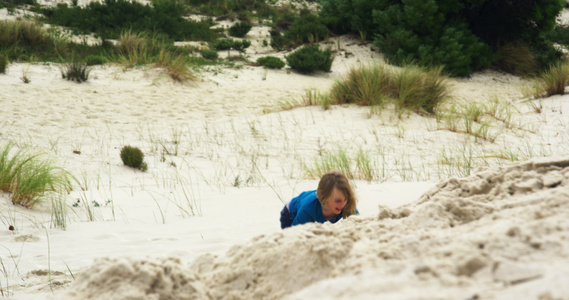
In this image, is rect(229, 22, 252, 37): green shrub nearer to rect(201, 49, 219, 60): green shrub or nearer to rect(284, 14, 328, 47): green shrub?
rect(284, 14, 328, 47): green shrub

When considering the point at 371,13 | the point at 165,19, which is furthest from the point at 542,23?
the point at 165,19

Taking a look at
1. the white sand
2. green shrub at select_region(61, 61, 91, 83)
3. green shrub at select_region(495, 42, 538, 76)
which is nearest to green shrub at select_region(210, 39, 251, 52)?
the white sand

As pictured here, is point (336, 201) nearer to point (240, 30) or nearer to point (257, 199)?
point (257, 199)

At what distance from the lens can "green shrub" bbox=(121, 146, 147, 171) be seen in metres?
5.62

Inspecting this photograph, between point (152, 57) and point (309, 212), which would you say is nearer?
point (309, 212)

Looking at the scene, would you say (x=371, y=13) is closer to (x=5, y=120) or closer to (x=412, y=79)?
(x=412, y=79)

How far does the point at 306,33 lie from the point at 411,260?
47.0ft

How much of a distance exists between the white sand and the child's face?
0.30 metres

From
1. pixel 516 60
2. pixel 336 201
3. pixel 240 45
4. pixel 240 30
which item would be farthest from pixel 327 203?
pixel 240 30

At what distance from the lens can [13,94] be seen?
794 centimetres

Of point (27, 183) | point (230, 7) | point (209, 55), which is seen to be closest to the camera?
point (27, 183)

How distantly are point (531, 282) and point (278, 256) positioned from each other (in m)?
0.75

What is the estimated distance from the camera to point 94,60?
34.6ft

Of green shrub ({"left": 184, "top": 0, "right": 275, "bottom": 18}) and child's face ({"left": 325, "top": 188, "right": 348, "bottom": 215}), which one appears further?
green shrub ({"left": 184, "top": 0, "right": 275, "bottom": 18})
